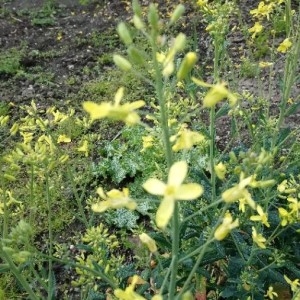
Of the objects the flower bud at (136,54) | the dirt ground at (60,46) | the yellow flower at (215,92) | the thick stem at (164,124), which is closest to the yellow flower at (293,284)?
the thick stem at (164,124)

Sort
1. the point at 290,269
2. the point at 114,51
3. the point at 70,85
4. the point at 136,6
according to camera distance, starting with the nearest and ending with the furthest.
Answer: the point at 136,6 < the point at 290,269 < the point at 70,85 < the point at 114,51

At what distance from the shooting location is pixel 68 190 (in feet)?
11.7

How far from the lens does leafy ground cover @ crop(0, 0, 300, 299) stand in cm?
139

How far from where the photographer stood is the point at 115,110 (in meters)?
1.21

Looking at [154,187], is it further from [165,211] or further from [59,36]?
[59,36]

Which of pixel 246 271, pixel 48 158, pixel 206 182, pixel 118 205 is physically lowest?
pixel 246 271

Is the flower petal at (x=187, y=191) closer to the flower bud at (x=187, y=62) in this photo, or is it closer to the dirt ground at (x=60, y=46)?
the flower bud at (x=187, y=62)

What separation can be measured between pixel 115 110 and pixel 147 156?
2.38 metres

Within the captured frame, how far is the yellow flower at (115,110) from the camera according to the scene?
1175 millimetres

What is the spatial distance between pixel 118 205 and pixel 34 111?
3.29 feet

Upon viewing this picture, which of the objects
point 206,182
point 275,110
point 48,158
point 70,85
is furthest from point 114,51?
point 48,158

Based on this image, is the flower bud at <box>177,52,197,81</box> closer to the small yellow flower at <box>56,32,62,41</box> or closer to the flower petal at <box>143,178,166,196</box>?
the flower petal at <box>143,178,166,196</box>

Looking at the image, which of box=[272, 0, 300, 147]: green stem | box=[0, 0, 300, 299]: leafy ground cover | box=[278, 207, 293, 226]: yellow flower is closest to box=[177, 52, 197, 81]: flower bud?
box=[0, 0, 300, 299]: leafy ground cover

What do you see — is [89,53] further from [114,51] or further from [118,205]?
[118,205]
